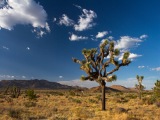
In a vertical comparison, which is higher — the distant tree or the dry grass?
the distant tree

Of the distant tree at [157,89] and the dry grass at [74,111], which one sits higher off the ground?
the distant tree at [157,89]

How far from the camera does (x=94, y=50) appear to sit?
19891 mm

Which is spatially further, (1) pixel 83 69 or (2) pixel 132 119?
(1) pixel 83 69

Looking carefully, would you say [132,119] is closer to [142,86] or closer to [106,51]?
[106,51]

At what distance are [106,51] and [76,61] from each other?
305 cm

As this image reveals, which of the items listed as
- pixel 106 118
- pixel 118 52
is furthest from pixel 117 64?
pixel 106 118

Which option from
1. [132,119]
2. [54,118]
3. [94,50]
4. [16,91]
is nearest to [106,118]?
[132,119]

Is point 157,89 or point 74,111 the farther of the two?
point 157,89

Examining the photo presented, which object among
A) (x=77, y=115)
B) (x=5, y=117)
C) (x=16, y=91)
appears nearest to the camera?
(x=5, y=117)

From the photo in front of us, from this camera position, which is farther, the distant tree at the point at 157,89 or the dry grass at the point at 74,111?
the distant tree at the point at 157,89

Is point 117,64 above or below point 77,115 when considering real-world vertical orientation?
above

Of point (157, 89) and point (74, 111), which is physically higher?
point (157, 89)

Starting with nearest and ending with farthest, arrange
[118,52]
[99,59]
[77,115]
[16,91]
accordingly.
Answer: [77,115]
[118,52]
[99,59]
[16,91]

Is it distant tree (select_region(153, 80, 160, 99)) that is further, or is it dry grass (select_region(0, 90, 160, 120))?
distant tree (select_region(153, 80, 160, 99))
